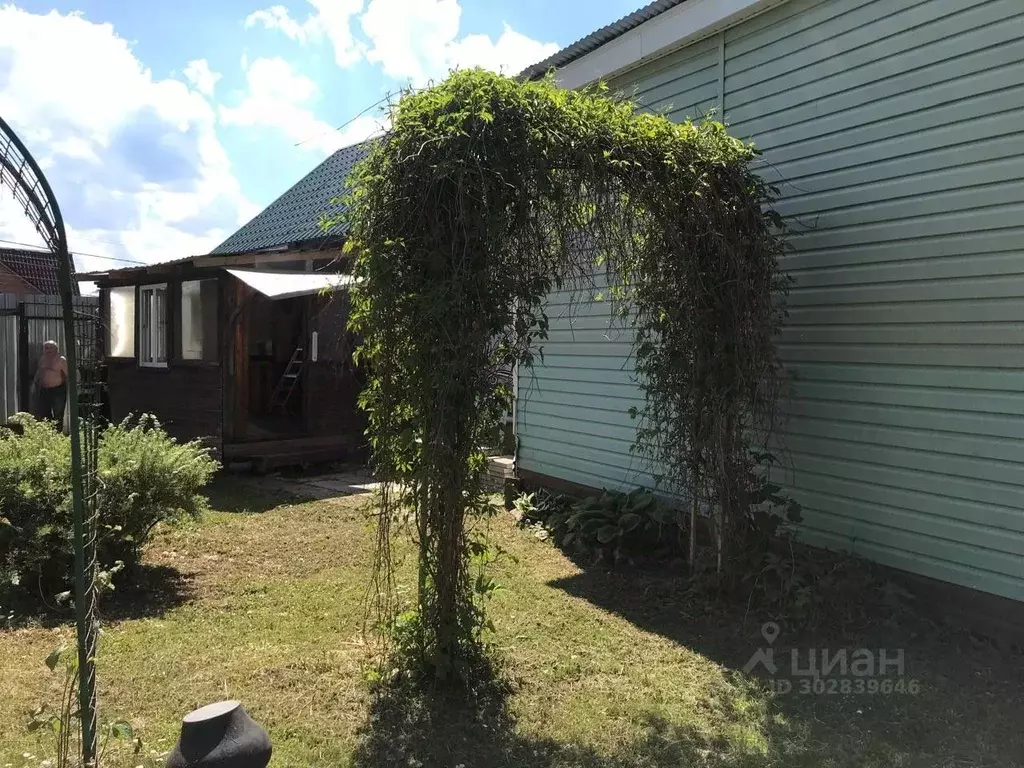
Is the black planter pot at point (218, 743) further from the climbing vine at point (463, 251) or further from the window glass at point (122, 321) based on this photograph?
the window glass at point (122, 321)

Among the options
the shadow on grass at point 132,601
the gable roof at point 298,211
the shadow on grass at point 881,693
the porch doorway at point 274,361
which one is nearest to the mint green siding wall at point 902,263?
the shadow on grass at point 881,693

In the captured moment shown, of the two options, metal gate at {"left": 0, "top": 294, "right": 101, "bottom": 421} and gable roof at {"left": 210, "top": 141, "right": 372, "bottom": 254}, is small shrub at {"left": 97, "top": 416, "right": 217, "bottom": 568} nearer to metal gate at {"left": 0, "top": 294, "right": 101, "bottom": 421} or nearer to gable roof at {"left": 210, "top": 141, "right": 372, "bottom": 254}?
gable roof at {"left": 210, "top": 141, "right": 372, "bottom": 254}

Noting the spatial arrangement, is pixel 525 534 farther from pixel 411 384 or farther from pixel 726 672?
pixel 411 384

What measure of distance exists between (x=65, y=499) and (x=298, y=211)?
9939mm

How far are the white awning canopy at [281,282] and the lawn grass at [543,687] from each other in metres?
3.73

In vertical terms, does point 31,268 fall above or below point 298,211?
below

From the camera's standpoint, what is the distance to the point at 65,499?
4691 millimetres

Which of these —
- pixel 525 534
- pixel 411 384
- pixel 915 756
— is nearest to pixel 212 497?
pixel 525 534

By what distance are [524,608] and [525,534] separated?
80.9 inches

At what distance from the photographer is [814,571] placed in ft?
14.7

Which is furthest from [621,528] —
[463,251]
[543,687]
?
[463,251]

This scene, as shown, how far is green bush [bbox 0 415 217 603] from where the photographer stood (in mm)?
4641

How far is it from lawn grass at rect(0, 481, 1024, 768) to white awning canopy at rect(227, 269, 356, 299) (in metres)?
3.73

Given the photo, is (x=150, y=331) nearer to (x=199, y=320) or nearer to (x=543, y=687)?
(x=199, y=320)
